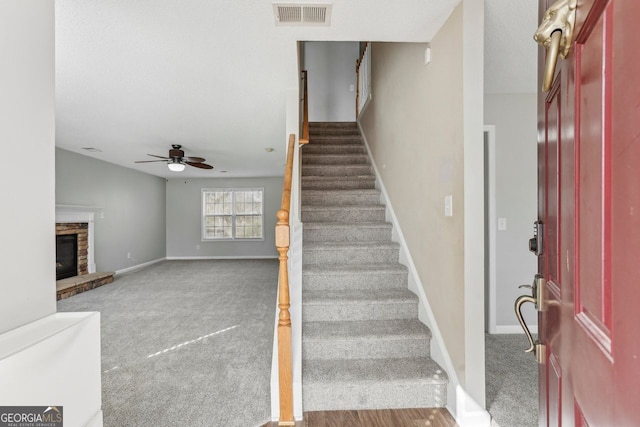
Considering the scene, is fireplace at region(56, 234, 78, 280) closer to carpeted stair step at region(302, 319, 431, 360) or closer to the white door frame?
carpeted stair step at region(302, 319, 431, 360)

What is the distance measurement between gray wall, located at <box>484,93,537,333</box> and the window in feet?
21.5

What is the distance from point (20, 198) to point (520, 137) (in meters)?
3.44

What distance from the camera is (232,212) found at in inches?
336

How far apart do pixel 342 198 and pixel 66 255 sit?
16.1 ft

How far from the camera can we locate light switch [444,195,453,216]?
1727 mm

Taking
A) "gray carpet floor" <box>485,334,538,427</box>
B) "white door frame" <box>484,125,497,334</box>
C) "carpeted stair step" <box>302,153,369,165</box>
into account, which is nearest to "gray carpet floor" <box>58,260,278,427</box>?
"gray carpet floor" <box>485,334,538,427</box>

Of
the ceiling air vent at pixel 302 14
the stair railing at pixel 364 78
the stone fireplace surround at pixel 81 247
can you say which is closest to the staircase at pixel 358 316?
the ceiling air vent at pixel 302 14

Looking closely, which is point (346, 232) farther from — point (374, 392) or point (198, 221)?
point (198, 221)

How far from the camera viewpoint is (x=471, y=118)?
1.59m

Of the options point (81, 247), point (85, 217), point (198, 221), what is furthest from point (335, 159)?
point (198, 221)

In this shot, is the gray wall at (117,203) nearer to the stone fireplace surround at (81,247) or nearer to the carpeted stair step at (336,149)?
the stone fireplace surround at (81,247)

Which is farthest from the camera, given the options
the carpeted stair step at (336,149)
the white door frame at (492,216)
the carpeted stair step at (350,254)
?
the carpeted stair step at (336,149)

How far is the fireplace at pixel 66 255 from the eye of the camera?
193 inches

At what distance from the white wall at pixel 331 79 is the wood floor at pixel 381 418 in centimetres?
551
